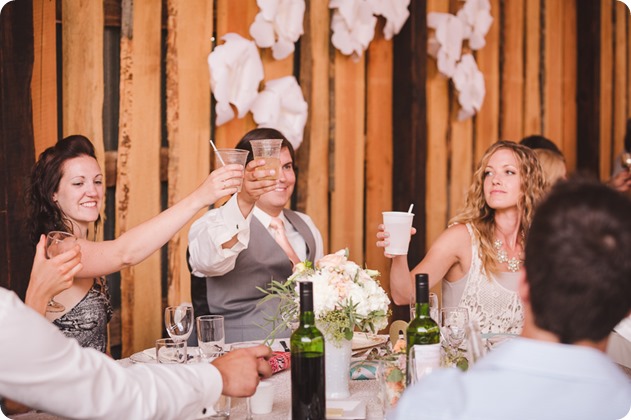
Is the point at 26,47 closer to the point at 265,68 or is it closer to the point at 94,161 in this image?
the point at 94,161

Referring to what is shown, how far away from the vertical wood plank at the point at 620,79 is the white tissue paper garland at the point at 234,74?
3.75 m

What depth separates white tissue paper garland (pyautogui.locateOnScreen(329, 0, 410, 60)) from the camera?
4246 mm

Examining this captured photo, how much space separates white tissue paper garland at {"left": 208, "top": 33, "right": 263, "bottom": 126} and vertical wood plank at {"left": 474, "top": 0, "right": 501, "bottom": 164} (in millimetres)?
2087

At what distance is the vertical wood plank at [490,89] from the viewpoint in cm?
530

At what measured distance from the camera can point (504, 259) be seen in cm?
329

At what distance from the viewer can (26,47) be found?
10.1ft

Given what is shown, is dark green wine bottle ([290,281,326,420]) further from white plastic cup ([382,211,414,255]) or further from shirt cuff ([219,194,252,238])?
shirt cuff ([219,194,252,238])

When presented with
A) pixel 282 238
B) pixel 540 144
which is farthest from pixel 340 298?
pixel 540 144

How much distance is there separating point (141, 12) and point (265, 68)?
0.80 metres

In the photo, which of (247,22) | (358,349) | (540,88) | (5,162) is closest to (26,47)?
(5,162)

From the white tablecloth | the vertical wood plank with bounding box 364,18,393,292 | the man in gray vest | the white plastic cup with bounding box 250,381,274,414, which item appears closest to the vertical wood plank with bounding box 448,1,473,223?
the vertical wood plank with bounding box 364,18,393,292

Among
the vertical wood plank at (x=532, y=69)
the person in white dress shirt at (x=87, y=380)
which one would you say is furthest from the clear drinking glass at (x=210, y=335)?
the vertical wood plank at (x=532, y=69)

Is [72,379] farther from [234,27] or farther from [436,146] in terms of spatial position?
[436,146]

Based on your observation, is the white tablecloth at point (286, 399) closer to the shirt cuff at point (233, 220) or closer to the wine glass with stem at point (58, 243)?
the wine glass with stem at point (58, 243)
